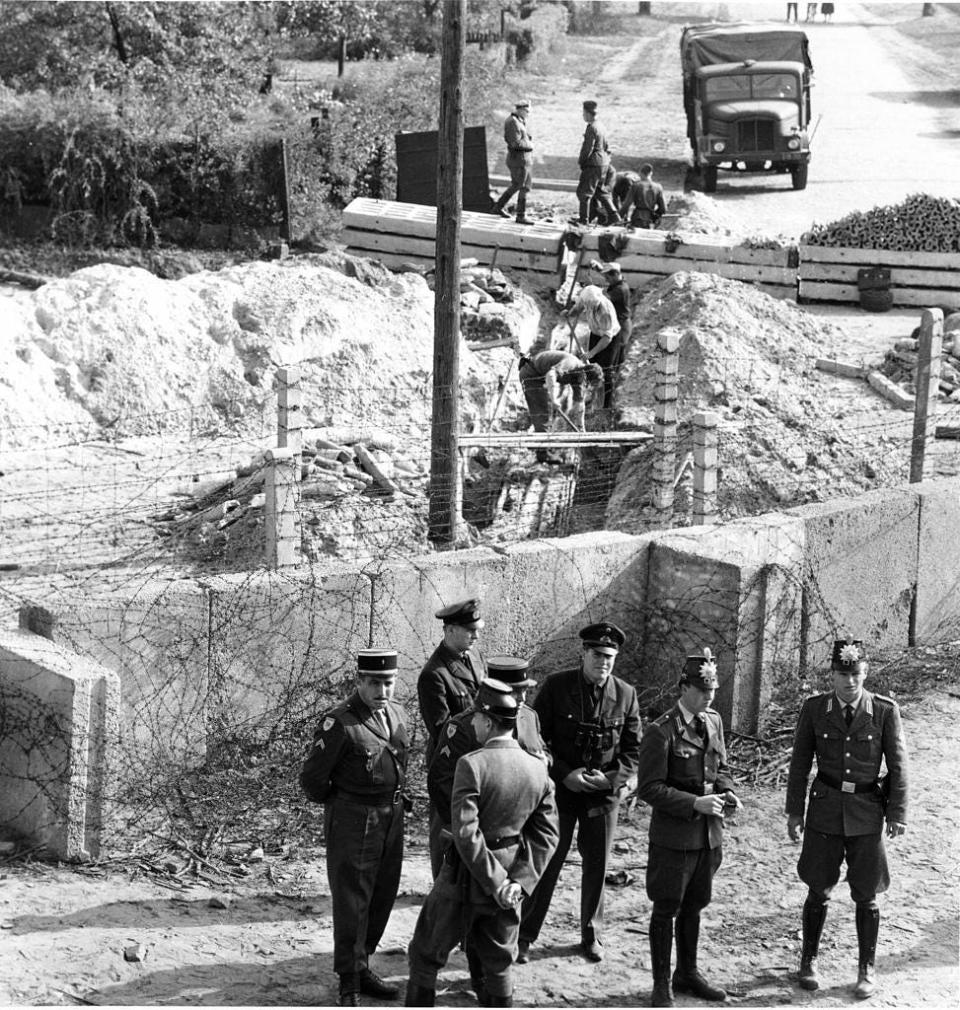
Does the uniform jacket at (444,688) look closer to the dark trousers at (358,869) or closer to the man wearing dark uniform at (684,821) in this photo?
the dark trousers at (358,869)

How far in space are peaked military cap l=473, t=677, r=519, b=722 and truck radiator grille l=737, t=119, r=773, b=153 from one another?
24102mm

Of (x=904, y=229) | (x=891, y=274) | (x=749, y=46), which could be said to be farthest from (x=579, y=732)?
(x=749, y=46)

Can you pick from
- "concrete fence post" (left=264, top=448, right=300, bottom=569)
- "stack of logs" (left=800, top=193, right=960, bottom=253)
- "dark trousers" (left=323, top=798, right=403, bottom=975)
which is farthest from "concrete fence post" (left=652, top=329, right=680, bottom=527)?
"stack of logs" (left=800, top=193, right=960, bottom=253)

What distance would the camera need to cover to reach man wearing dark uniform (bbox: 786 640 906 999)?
787 centimetres

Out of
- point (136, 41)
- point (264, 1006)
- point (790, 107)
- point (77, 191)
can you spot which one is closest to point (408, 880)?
point (264, 1006)

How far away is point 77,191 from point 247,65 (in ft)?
21.8

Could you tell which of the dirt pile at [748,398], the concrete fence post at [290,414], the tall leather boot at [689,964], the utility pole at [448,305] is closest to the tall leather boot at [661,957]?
the tall leather boot at [689,964]

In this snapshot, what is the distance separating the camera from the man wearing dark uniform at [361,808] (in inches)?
293

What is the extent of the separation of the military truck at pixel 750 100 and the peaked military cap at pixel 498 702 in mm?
24001

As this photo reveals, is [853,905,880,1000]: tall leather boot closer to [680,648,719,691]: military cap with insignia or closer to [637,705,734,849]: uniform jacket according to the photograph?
[637,705,734,849]: uniform jacket

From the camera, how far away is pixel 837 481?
15633 mm

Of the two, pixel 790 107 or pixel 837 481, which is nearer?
pixel 837 481

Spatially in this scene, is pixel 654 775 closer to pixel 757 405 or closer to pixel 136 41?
pixel 757 405

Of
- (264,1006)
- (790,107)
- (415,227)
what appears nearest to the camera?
(264,1006)
